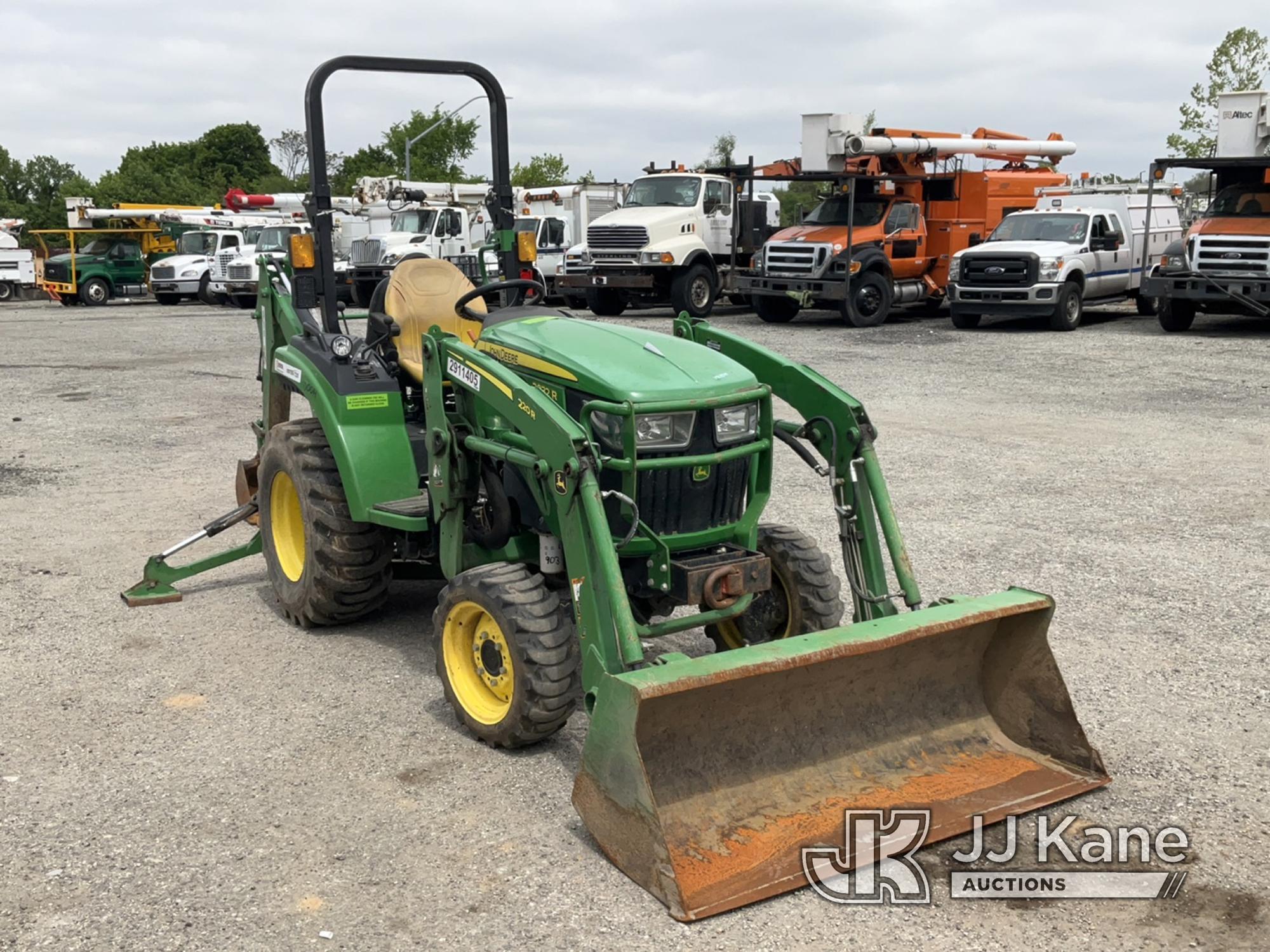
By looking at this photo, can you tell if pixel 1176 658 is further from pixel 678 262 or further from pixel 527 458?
pixel 678 262

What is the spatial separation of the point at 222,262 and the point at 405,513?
28.5 metres

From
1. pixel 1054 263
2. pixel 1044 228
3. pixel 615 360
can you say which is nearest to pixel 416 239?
pixel 1044 228

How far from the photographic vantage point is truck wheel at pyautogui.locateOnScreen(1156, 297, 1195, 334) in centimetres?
1950

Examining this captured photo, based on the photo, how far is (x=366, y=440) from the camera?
5617mm

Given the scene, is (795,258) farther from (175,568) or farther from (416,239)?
(175,568)

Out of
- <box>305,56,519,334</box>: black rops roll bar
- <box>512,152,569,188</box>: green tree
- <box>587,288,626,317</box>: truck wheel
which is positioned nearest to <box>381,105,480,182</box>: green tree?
<box>512,152,569,188</box>: green tree

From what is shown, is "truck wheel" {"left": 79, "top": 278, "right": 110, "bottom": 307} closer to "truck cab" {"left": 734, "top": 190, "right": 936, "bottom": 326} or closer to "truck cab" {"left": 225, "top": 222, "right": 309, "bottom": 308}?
"truck cab" {"left": 225, "top": 222, "right": 309, "bottom": 308}

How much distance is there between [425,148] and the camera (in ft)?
174

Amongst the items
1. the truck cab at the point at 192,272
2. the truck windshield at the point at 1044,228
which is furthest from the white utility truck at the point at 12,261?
the truck windshield at the point at 1044,228

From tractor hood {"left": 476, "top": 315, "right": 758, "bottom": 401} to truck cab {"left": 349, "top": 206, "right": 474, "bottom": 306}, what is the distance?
2238 cm

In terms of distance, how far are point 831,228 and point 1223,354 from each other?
7194 millimetres

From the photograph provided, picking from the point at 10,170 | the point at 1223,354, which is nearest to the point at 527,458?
the point at 1223,354

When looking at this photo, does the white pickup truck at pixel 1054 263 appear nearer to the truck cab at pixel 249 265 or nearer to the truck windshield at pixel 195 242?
the truck cab at pixel 249 265

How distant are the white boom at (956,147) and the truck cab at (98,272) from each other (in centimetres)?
2111
